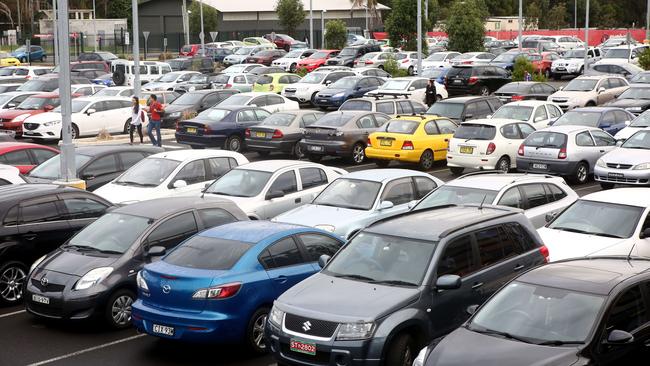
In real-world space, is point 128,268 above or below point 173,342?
above

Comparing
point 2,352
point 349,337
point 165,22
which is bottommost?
point 2,352

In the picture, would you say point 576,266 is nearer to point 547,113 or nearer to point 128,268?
point 128,268

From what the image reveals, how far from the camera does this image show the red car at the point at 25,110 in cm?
3425

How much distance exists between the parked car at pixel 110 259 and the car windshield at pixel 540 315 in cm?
519

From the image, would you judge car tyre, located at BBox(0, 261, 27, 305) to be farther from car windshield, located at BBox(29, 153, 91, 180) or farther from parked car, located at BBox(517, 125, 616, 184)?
parked car, located at BBox(517, 125, 616, 184)

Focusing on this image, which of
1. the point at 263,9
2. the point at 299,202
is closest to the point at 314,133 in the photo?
the point at 299,202

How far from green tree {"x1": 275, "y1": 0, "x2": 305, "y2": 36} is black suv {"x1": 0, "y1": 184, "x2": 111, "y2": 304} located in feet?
233

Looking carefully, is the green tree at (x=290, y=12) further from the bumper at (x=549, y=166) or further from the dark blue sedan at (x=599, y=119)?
the bumper at (x=549, y=166)

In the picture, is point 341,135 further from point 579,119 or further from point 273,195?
point 273,195

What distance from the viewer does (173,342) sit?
12.2 m

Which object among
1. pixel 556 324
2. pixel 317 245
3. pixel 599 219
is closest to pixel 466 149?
pixel 599 219

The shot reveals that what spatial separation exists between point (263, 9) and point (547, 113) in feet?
232

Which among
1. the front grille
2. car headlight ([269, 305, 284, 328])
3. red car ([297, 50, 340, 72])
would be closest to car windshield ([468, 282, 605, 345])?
the front grille

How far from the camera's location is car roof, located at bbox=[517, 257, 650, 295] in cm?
931
